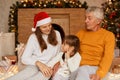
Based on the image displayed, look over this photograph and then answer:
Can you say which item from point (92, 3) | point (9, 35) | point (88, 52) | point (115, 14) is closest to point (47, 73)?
point (88, 52)

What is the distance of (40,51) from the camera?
292 cm

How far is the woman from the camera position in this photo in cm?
276

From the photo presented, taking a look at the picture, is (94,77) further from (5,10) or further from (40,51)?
(5,10)

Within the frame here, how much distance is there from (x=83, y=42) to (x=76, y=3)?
3743 millimetres

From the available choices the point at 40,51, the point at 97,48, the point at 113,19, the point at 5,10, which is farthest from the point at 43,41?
the point at 5,10

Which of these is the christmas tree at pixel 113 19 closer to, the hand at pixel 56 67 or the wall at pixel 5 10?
the wall at pixel 5 10

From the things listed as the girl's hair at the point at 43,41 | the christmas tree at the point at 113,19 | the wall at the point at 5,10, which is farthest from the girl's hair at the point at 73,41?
the wall at the point at 5,10

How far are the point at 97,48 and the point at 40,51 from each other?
0.57m

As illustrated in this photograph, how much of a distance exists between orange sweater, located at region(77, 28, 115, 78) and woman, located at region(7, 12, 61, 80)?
0.31 metres

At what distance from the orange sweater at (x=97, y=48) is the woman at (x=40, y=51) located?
0.31 meters

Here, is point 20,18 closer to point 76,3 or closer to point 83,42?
point 76,3

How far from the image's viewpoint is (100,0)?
22.5ft

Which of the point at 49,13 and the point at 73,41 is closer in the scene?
the point at 73,41

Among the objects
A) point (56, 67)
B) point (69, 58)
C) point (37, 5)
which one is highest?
point (37, 5)
